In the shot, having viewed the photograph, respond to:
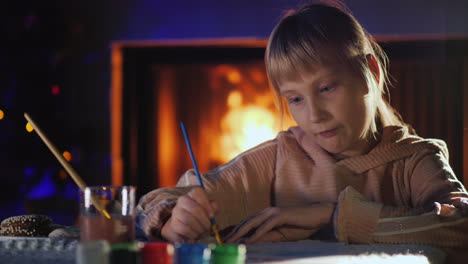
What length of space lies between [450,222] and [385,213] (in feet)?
0.40

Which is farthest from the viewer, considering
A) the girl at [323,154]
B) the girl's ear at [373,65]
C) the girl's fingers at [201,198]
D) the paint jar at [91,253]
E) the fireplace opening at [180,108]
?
the fireplace opening at [180,108]

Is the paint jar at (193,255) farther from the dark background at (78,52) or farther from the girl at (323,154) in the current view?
the dark background at (78,52)

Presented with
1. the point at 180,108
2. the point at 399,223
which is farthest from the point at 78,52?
the point at 399,223

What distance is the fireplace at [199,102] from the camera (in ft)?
12.2

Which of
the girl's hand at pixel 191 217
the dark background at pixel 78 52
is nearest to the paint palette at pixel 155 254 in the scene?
the girl's hand at pixel 191 217

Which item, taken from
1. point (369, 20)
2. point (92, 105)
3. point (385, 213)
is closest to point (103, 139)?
point (92, 105)

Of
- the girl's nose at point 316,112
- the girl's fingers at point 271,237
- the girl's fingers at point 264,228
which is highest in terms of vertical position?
the girl's nose at point 316,112

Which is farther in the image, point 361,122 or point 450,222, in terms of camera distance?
point 361,122

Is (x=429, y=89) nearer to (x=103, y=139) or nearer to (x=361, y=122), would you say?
(x=103, y=139)

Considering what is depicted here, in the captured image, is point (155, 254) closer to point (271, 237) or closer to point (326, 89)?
point (271, 237)

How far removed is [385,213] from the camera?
3.70ft

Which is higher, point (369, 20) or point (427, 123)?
point (369, 20)

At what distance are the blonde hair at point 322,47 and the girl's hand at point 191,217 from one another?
46 cm

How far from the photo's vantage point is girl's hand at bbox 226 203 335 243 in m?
1.13
